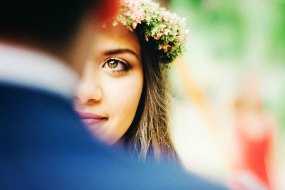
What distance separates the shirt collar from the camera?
1909 millimetres

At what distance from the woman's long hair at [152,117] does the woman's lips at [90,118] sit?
0.38 ft

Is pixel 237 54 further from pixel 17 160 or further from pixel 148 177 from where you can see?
pixel 17 160

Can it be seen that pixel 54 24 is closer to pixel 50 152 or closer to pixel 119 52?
pixel 119 52

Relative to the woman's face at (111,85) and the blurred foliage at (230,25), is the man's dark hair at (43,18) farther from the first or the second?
the blurred foliage at (230,25)

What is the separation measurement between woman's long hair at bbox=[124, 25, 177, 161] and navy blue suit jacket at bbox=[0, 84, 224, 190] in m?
0.09

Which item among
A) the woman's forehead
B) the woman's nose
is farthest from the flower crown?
the woman's nose

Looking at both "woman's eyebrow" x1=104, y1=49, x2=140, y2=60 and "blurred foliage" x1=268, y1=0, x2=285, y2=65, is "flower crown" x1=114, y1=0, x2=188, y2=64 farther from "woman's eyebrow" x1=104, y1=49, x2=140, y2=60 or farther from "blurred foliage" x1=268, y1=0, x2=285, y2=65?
"blurred foliage" x1=268, y1=0, x2=285, y2=65

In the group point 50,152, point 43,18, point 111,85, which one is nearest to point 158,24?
point 111,85

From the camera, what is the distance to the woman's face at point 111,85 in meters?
1.94

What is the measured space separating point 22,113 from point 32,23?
30cm

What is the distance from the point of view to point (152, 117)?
203 centimetres

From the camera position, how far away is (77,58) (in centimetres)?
195

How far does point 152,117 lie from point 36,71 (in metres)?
0.43

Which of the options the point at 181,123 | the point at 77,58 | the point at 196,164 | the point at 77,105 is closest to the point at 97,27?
the point at 77,58
